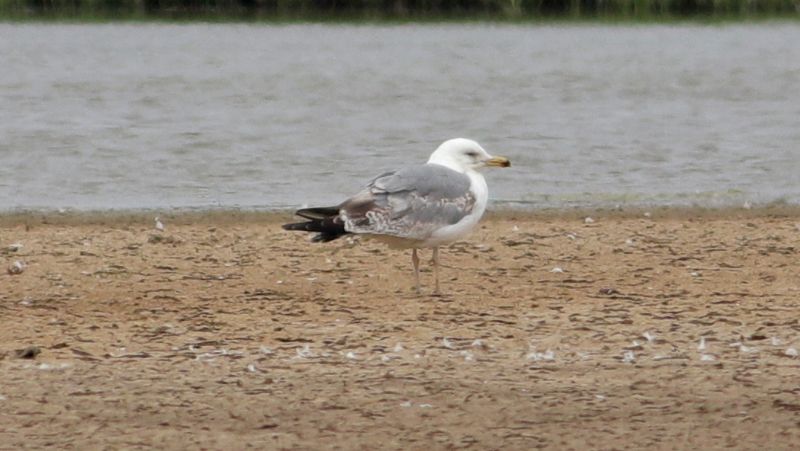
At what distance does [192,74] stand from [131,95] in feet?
8.80

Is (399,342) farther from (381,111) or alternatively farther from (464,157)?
(381,111)

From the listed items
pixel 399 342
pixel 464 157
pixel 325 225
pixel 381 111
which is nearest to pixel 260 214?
pixel 464 157

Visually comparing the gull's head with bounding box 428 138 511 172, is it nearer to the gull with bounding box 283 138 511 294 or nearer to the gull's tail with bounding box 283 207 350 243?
the gull with bounding box 283 138 511 294

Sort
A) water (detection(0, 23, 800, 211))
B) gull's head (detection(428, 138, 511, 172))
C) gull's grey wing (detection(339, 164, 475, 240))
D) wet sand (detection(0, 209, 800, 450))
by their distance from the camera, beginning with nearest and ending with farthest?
wet sand (detection(0, 209, 800, 450))
gull's grey wing (detection(339, 164, 475, 240))
gull's head (detection(428, 138, 511, 172))
water (detection(0, 23, 800, 211))

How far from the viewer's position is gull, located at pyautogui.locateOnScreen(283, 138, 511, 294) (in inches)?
315

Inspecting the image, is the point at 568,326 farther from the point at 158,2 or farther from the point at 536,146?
the point at 158,2

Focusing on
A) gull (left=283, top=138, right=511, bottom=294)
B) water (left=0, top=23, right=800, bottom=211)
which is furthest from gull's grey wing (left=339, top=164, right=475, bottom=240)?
water (left=0, top=23, right=800, bottom=211)

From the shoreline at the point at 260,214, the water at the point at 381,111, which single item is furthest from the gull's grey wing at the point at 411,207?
the water at the point at 381,111

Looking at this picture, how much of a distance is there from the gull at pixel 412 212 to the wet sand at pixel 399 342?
0.28 m

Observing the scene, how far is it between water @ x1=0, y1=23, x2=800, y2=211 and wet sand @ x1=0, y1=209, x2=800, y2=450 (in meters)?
2.66

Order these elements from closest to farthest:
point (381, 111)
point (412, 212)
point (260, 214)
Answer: point (412, 212) → point (260, 214) → point (381, 111)

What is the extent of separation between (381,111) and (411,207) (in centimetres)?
1050

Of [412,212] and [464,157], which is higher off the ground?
[464,157]

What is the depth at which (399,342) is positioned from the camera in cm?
684
